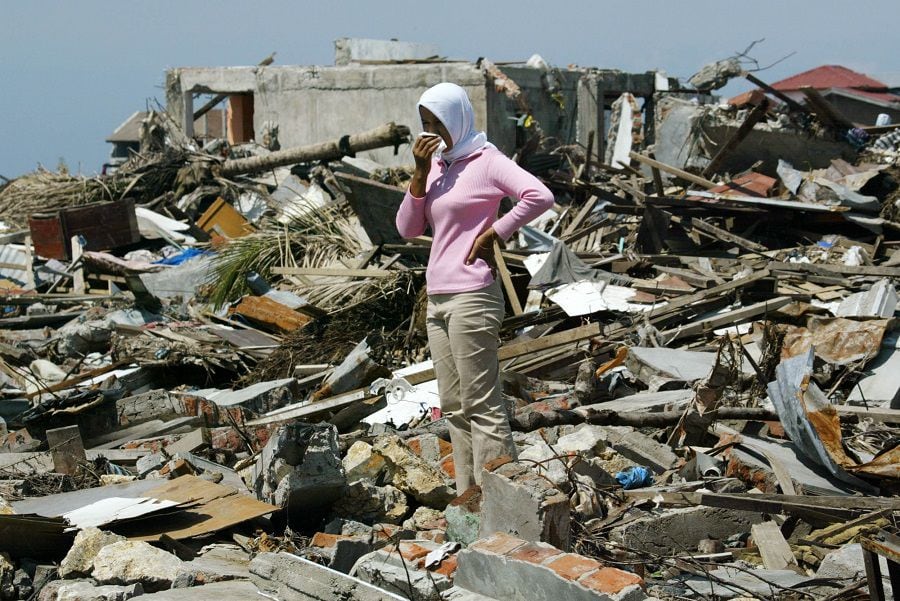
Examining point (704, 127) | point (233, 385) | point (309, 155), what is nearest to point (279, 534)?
point (233, 385)

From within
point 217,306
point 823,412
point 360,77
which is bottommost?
point 217,306

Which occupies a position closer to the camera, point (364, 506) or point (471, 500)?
point (471, 500)

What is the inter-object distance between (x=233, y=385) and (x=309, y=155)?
7507 mm

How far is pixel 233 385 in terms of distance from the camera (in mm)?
8570

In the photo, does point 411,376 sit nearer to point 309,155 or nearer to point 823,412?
point 823,412

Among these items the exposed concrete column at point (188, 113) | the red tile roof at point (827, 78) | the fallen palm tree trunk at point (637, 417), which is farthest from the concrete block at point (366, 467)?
the red tile roof at point (827, 78)

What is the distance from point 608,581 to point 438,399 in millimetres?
3835

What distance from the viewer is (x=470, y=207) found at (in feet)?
14.9

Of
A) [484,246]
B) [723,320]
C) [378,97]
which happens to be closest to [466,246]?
[484,246]

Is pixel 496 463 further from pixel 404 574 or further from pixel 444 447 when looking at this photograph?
pixel 444 447

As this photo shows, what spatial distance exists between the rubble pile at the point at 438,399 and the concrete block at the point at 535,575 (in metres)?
0.01

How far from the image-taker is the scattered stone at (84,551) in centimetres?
415

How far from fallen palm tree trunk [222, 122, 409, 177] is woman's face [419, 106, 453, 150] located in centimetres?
975

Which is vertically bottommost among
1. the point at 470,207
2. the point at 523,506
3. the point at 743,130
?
the point at 523,506
